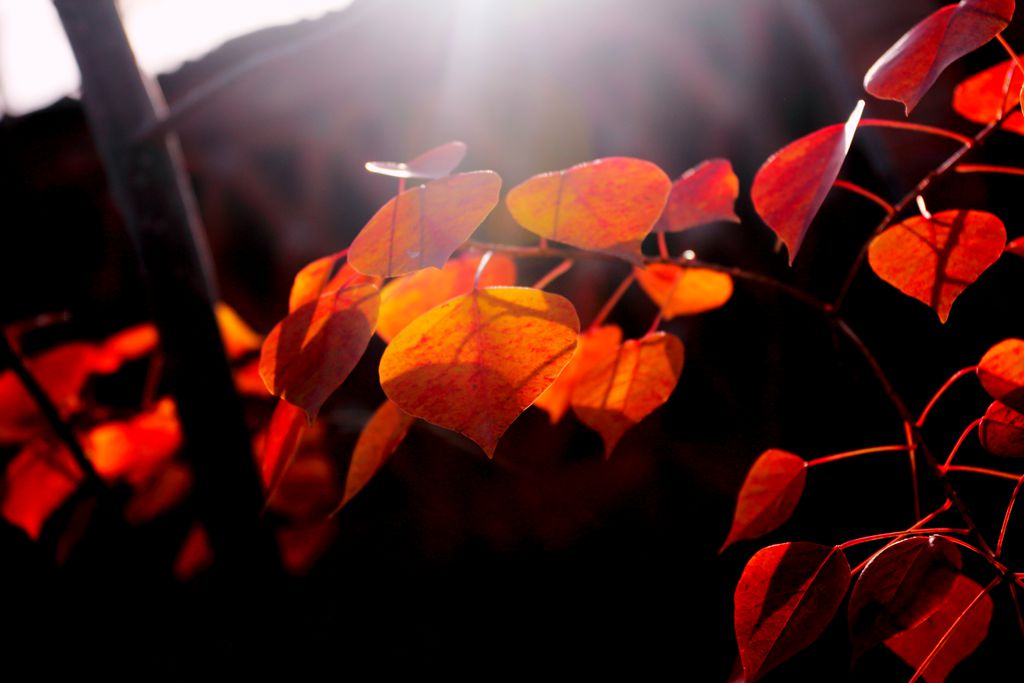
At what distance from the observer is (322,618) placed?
147 cm

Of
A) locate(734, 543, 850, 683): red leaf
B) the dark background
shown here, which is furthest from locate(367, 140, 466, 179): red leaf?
the dark background

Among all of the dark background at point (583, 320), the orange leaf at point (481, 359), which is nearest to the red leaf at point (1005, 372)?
the orange leaf at point (481, 359)

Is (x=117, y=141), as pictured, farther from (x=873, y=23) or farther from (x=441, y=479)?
(x=873, y=23)

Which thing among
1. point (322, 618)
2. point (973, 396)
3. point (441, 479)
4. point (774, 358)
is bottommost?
point (322, 618)

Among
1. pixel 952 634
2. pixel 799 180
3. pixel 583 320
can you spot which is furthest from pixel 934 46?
pixel 583 320

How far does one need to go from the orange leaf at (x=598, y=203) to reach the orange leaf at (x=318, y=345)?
0.30ft

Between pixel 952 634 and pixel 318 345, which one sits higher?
pixel 318 345

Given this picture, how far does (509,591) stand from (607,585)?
24 cm

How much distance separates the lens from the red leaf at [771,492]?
0.38 m

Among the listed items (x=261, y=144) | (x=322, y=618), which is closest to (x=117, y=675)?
(x=322, y=618)

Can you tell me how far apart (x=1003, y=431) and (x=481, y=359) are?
26 cm

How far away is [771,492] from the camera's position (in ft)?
1.25

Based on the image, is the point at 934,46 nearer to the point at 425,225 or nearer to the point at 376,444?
the point at 425,225

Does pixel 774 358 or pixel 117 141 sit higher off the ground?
pixel 117 141
